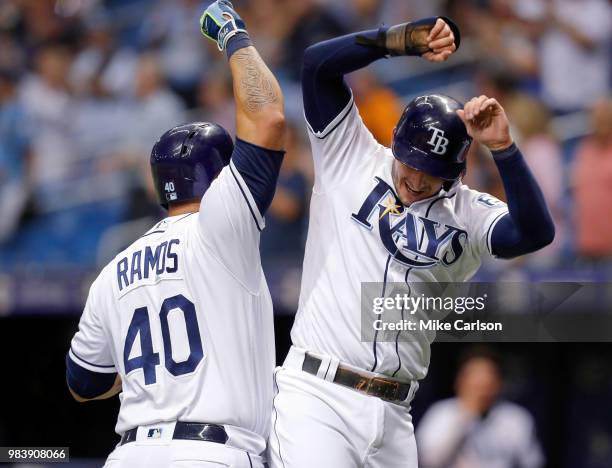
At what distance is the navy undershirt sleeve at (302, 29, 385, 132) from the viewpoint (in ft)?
11.0

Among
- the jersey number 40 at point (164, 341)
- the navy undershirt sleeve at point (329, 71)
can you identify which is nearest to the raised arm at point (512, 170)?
the navy undershirt sleeve at point (329, 71)

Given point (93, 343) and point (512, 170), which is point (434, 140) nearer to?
point (512, 170)

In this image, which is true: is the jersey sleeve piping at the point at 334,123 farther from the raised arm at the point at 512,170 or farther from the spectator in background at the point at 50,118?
the spectator in background at the point at 50,118

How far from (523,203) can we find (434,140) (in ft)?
1.17

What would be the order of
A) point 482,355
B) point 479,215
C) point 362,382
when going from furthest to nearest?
point 482,355 → point 479,215 → point 362,382

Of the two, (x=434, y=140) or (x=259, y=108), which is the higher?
(x=259, y=108)

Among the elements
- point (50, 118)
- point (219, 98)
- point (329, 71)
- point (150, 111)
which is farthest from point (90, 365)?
point (50, 118)

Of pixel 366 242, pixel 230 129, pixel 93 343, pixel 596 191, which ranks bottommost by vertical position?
pixel 596 191

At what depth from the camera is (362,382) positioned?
11.1 feet

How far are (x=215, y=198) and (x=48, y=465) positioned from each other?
12.9 feet

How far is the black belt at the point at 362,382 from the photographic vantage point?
3.37 meters

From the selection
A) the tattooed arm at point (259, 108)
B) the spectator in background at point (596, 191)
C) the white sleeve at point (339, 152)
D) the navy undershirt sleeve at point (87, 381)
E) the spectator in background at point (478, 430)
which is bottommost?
the spectator in background at point (478, 430)

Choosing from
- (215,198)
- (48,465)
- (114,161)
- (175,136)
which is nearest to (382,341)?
(215,198)

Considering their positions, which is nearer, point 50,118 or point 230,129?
point 230,129
